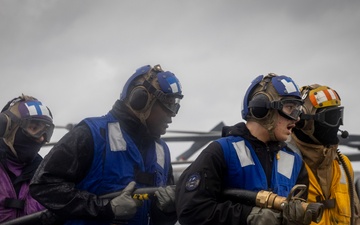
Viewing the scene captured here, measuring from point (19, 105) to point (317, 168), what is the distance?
116 inches

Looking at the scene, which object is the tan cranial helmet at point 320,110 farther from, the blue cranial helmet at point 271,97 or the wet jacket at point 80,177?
the wet jacket at point 80,177

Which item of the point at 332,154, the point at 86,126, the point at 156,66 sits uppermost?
the point at 156,66

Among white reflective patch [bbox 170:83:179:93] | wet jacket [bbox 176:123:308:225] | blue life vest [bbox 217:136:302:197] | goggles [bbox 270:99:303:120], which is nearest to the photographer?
wet jacket [bbox 176:123:308:225]

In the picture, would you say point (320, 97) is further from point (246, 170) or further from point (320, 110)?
point (246, 170)

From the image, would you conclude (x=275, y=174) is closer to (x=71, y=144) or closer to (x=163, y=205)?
(x=163, y=205)

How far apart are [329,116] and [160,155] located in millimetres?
1432

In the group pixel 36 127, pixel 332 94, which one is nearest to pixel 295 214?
pixel 332 94

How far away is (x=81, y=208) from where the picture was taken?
17.5ft

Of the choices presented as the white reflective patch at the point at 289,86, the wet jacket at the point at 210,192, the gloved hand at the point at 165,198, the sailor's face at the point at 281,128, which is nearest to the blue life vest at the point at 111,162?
the gloved hand at the point at 165,198

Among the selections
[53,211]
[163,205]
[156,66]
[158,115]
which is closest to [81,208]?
A: [53,211]

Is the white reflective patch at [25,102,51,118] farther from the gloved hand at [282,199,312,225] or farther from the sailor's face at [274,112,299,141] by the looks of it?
the gloved hand at [282,199,312,225]

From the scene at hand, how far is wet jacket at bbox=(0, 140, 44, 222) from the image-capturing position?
6.33 meters

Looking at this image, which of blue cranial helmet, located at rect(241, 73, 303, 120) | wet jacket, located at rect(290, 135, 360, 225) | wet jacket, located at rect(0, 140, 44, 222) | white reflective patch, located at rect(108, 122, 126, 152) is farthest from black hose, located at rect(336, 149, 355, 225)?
wet jacket, located at rect(0, 140, 44, 222)

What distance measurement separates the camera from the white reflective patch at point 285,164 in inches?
199
